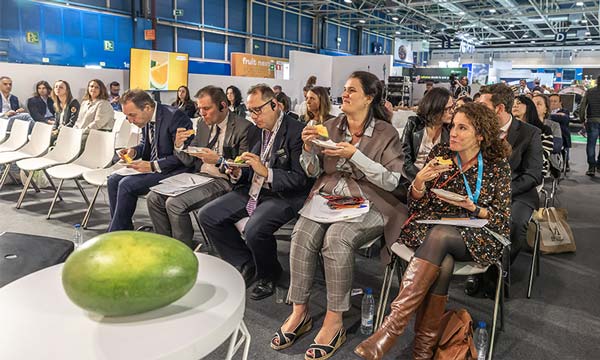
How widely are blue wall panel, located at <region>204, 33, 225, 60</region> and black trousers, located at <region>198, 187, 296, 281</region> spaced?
12.8m

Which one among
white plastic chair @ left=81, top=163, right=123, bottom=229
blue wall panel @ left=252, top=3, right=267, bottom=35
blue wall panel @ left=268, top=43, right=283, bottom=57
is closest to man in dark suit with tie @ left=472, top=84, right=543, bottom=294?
white plastic chair @ left=81, top=163, right=123, bottom=229

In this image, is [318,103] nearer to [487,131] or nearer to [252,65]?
[487,131]

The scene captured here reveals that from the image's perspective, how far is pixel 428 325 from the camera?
6.86ft

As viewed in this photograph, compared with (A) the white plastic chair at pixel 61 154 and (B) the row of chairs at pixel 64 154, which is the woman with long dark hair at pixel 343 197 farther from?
(A) the white plastic chair at pixel 61 154

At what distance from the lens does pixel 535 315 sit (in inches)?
105

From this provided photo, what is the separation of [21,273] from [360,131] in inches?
68.2

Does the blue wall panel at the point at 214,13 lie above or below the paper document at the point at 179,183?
above

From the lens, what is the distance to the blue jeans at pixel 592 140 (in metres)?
7.41

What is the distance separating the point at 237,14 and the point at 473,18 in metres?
10.2

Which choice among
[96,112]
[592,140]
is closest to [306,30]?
[592,140]

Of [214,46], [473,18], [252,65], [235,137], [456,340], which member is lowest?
[456,340]

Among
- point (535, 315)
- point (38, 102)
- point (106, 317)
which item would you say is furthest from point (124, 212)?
point (38, 102)

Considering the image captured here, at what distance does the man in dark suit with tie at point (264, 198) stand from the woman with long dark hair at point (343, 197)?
0.21m

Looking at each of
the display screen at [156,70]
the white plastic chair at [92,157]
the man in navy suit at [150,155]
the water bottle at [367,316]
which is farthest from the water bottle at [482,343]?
the display screen at [156,70]
